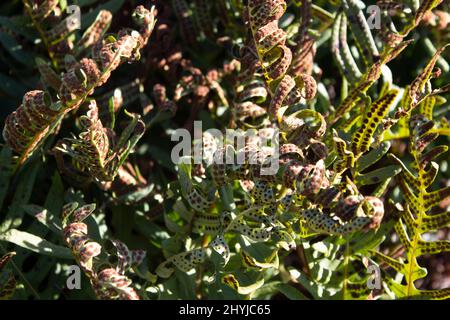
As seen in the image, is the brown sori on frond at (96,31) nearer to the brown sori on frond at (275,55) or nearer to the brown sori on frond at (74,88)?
the brown sori on frond at (74,88)

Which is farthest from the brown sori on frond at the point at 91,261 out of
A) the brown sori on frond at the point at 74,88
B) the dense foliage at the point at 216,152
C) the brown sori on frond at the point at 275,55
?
the brown sori on frond at the point at 275,55

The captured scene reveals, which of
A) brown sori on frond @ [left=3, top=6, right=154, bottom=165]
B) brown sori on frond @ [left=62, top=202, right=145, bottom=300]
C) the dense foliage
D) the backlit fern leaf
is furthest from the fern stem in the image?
the backlit fern leaf

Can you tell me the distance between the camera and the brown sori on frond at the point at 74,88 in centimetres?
83

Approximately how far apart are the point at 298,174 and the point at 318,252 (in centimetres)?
28

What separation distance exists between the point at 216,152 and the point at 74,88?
0.63 ft

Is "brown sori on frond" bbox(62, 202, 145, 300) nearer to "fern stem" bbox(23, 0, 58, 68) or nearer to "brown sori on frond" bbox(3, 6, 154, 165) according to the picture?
"brown sori on frond" bbox(3, 6, 154, 165)

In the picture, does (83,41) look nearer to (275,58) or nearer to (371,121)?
(275,58)

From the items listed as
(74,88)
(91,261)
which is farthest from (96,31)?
(91,261)

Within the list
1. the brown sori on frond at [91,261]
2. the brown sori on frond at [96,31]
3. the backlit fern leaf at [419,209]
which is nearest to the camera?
the brown sori on frond at [91,261]

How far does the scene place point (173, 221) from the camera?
100cm

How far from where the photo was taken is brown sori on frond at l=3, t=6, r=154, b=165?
829 millimetres

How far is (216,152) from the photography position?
0.88 meters

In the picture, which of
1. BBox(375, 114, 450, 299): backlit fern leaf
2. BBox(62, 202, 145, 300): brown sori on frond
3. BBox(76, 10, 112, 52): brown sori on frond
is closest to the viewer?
BBox(62, 202, 145, 300): brown sori on frond
